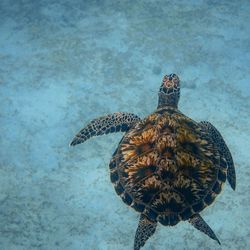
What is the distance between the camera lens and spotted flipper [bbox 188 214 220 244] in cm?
305

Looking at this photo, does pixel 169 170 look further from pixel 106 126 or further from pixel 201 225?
pixel 106 126

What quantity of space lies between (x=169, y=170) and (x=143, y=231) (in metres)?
0.61

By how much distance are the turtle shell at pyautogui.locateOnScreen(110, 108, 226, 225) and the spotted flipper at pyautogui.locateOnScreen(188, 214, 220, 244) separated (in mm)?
68

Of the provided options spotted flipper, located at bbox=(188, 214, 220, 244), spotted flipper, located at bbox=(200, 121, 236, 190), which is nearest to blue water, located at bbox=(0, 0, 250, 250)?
spotted flipper, located at bbox=(200, 121, 236, 190)

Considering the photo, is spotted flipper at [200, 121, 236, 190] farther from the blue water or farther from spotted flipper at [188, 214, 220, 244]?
spotted flipper at [188, 214, 220, 244]

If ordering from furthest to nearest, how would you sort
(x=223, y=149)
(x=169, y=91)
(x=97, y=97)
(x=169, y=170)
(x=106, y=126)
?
(x=97, y=97) → (x=169, y=91) → (x=106, y=126) → (x=223, y=149) → (x=169, y=170)

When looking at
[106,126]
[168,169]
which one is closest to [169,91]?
[106,126]

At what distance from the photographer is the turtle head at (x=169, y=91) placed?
3896mm

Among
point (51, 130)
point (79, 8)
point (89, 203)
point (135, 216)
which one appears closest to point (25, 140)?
point (51, 130)

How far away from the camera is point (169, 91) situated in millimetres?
3918

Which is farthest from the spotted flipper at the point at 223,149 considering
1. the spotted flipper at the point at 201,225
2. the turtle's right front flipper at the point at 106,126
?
the turtle's right front flipper at the point at 106,126

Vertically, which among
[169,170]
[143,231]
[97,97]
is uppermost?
[169,170]

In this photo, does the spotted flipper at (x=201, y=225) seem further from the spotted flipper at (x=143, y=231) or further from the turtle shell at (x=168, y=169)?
the spotted flipper at (x=143, y=231)

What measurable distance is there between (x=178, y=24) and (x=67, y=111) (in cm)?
209
